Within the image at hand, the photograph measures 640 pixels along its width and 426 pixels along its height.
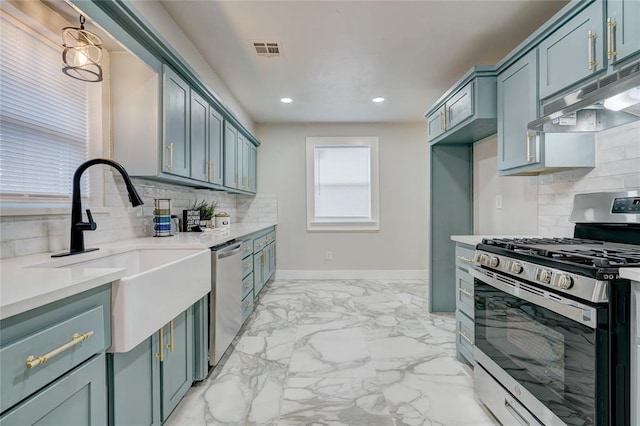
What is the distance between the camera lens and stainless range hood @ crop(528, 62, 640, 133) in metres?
1.19

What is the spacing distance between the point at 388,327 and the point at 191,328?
6.10 ft

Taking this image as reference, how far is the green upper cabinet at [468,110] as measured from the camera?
2355 mm

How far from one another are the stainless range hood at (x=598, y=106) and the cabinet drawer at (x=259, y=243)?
103 inches

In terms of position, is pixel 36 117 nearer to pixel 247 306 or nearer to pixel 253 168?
pixel 247 306

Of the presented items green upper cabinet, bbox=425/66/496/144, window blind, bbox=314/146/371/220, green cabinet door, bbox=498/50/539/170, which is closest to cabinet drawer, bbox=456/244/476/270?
green cabinet door, bbox=498/50/539/170

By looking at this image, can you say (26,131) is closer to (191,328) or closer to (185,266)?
(185,266)

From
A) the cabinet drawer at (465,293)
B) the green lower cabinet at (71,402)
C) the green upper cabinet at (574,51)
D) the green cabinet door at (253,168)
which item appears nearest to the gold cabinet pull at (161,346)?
the green lower cabinet at (71,402)

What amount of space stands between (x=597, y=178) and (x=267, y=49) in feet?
8.57

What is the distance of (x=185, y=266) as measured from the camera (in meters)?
1.53

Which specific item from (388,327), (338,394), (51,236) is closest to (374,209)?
(388,327)

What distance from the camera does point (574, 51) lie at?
1.68 metres

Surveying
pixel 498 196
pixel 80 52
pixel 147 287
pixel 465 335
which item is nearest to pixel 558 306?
pixel 465 335

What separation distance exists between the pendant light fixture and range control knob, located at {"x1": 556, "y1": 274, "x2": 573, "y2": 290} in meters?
2.47

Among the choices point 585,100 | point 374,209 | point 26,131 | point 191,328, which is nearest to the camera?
point 585,100
